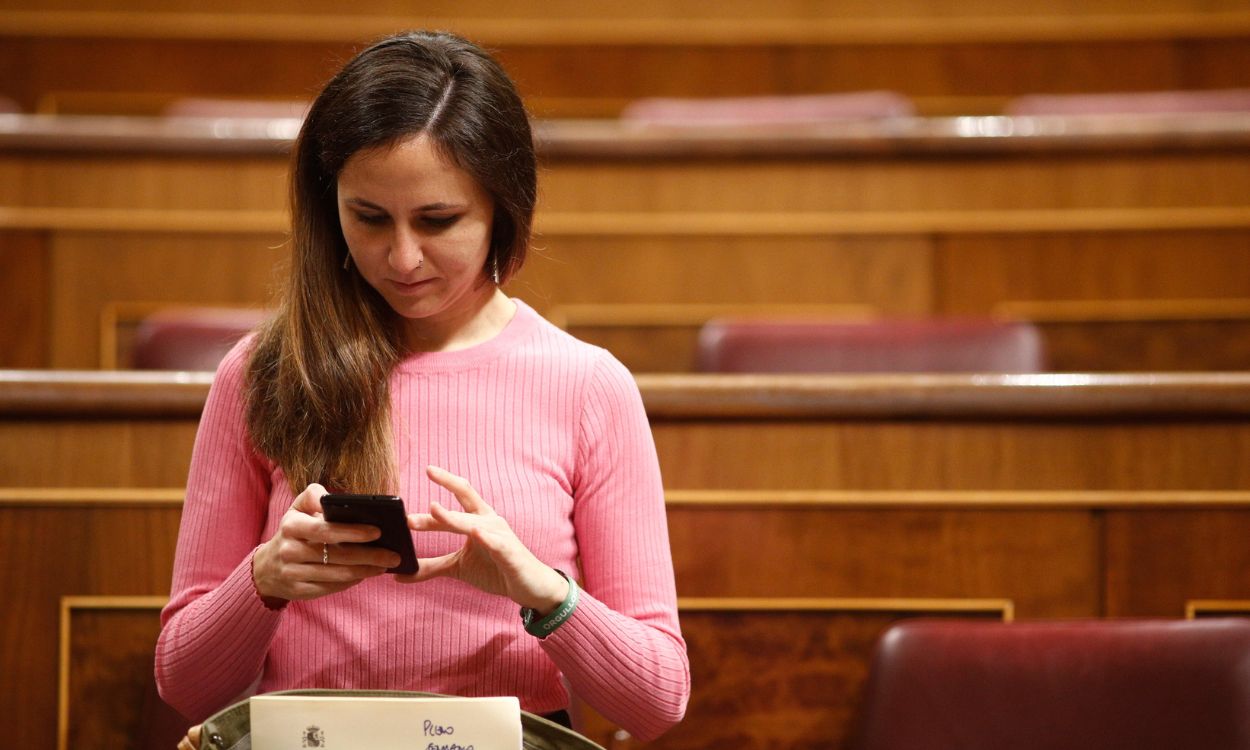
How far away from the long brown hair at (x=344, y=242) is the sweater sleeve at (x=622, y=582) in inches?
3.2

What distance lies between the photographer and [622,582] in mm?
550

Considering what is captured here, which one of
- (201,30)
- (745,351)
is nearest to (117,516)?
(745,351)

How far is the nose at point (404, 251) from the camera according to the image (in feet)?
1.73

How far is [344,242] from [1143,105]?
109cm

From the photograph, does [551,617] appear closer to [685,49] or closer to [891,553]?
[891,553]

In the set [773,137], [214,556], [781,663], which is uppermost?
[773,137]

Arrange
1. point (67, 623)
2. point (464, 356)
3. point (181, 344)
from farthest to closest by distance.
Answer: point (181, 344), point (67, 623), point (464, 356)

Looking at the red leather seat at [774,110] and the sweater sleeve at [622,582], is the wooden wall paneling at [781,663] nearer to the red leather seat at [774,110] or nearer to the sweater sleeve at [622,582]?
the sweater sleeve at [622,582]

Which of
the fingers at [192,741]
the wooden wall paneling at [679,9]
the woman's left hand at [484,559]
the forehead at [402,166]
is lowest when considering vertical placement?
the fingers at [192,741]

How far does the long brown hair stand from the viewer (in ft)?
1.74

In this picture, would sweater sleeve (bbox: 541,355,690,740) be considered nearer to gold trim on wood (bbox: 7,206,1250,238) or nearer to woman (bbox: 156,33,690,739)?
woman (bbox: 156,33,690,739)

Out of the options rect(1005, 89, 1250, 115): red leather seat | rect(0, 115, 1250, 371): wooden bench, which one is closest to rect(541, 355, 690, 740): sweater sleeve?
rect(0, 115, 1250, 371): wooden bench

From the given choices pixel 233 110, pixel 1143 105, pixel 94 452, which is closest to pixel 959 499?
pixel 94 452

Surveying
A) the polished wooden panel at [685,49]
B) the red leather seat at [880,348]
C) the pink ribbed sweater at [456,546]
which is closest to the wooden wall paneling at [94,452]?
the pink ribbed sweater at [456,546]
